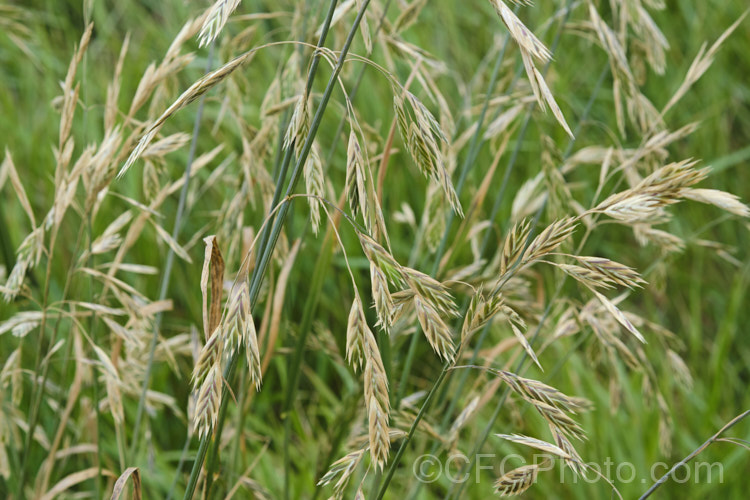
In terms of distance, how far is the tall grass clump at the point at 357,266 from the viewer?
2.37 feet

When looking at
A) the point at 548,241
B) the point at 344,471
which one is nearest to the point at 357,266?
the point at 344,471

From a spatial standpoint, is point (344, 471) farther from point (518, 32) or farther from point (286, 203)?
point (518, 32)

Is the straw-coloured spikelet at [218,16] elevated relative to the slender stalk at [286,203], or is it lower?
elevated

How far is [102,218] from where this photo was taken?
2158 mm

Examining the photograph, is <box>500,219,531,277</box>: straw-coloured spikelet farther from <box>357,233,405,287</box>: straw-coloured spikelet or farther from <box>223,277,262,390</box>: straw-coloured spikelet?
<box>223,277,262,390</box>: straw-coloured spikelet

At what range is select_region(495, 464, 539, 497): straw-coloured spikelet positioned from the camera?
2.46 ft

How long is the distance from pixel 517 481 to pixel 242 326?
1.07ft

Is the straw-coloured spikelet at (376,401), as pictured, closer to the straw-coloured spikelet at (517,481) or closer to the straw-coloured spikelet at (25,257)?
the straw-coloured spikelet at (517,481)

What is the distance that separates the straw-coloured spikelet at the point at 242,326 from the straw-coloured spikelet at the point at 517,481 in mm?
277

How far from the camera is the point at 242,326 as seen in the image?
2.20ft

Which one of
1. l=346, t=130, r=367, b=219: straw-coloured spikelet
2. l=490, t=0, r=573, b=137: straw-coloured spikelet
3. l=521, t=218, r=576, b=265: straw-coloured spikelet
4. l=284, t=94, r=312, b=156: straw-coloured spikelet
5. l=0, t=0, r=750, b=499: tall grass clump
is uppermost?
l=490, t=0, r=573, b=137: straw-coloured spikelet

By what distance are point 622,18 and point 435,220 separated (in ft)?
1.48

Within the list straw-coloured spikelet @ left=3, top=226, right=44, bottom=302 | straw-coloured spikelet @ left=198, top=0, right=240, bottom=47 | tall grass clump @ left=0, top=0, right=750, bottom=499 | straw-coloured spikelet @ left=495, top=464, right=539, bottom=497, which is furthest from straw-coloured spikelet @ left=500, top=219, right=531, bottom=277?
straw-coloured spikelet @ left=3, top=226, right=44, bottom=302

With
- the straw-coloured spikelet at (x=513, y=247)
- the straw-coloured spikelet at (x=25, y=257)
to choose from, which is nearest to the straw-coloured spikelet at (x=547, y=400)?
the straw-coloured spikelet at (x=513, y=247)
